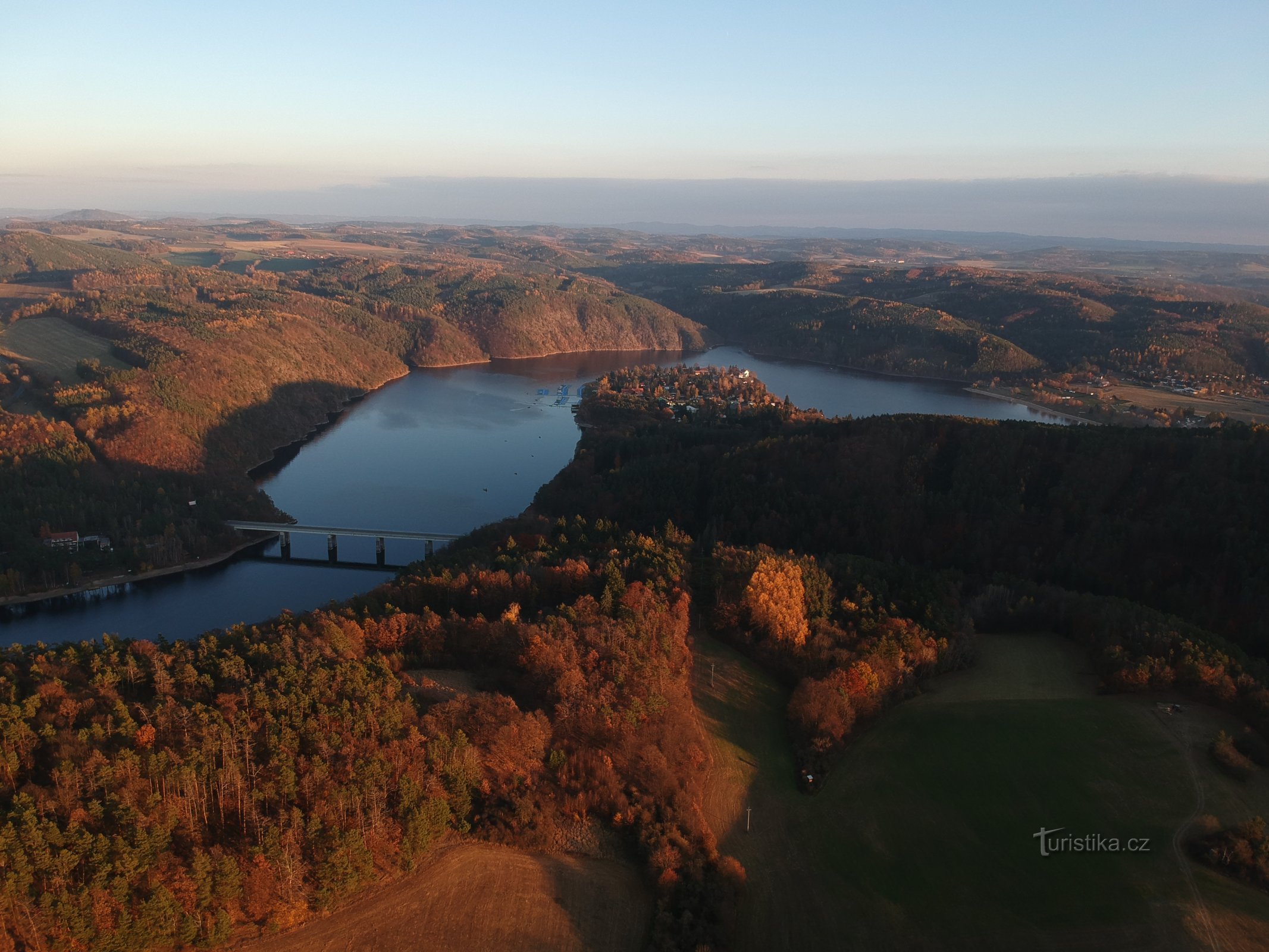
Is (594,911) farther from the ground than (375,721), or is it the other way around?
(375,721)

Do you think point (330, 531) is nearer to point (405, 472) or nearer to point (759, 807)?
point (405, 472)

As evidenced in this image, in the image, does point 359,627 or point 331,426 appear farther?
point 331,426

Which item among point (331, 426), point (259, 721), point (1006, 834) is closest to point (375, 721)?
point (259, 721)

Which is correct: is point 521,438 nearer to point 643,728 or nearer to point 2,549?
point 2,549

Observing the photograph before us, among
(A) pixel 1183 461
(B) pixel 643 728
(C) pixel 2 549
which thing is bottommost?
(C) pixel 2 549

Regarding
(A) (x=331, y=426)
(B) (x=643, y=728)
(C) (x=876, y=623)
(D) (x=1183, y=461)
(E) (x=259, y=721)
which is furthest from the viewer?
(A) (x=331, y=426)

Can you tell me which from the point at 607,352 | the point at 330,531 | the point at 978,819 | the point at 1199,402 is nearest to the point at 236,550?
the point at 330,531
